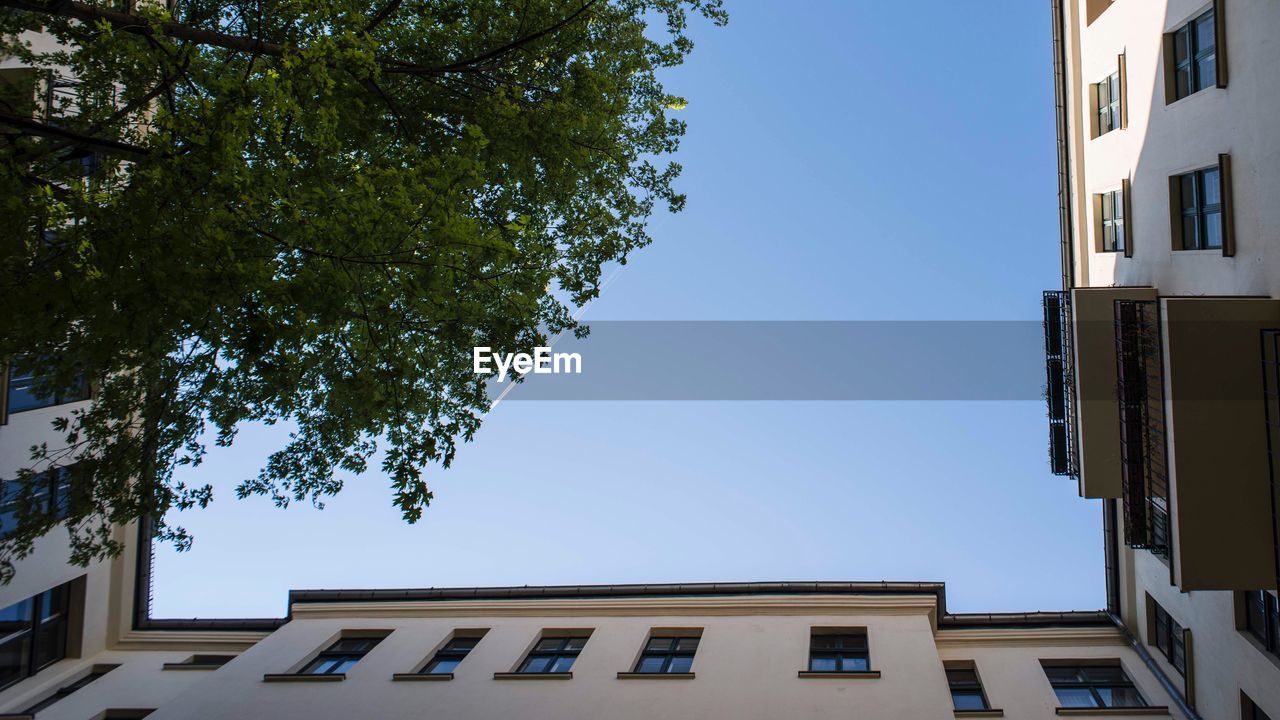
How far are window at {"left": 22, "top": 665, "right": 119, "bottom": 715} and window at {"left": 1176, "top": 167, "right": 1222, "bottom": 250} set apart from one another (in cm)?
2564

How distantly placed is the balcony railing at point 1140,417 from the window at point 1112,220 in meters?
4.81

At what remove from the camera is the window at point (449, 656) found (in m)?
18.4

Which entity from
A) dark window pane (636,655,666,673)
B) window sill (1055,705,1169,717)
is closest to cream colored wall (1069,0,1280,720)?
window sill (1055,705,1169,717)

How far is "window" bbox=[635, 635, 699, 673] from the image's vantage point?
17.3 metres

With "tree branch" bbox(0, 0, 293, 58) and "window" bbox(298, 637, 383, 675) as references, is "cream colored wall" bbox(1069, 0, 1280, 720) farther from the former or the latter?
"window" bbox(298, 637, 383, 675)

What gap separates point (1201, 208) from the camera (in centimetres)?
1359

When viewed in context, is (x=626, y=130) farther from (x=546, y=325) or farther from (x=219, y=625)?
(x=219, y=625)

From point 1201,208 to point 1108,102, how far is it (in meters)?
6.24

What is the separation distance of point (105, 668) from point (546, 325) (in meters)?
16.1

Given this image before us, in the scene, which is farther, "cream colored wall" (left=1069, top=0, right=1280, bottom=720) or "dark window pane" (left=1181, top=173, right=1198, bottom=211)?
"dark window pane" (left=1181, top=173, right=1198, bottom=211)

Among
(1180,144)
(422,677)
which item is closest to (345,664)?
(422,677)

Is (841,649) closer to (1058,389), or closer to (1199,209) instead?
(1058,389)

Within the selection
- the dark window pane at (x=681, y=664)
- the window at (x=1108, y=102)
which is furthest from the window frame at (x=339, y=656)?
the window at (x=1108, y=102)

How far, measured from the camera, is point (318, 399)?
39.7 feet
